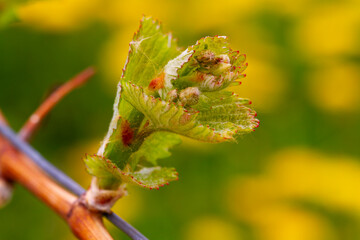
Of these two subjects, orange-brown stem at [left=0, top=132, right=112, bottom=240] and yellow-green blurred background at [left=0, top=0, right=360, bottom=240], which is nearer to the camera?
orange-brown stem at [left=0, top=132, right=112, bottom=240]

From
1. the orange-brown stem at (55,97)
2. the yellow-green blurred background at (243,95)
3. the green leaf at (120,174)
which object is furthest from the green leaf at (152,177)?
the yellow-green blurred background at (243,95)

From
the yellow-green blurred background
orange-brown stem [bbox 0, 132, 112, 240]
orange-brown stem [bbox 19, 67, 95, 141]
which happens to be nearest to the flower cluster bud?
orange-brown stem [bbox 0, 132, 112, 240]

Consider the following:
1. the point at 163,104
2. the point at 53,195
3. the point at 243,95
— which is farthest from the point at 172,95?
the point at 243,95

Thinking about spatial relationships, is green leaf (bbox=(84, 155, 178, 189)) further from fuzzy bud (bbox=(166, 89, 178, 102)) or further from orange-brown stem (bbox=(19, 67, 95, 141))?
orange-brown stem (bbox=(19, 67, 95, 141))

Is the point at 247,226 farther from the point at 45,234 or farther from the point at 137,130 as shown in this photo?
the point at 137,130

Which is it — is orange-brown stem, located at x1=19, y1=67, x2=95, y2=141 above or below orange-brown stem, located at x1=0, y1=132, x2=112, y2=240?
above

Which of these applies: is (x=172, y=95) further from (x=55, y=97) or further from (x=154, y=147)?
(x=55, y=97)
